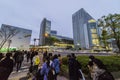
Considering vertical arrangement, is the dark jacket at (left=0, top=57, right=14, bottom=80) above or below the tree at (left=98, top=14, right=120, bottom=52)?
below

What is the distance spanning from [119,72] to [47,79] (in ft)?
22.7

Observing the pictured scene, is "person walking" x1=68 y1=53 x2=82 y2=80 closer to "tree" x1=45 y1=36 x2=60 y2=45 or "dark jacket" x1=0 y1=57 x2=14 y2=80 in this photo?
"dark jacket" x1=0 y1=57 x2=14 y2=80

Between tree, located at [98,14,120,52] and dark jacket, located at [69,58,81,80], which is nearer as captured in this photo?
dark jacket, located at [69,58,81,80]

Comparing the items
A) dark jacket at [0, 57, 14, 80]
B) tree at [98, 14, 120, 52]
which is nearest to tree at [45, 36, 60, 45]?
tree at [98, 14, 120, 52]

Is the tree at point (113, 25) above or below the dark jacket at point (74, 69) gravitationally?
above

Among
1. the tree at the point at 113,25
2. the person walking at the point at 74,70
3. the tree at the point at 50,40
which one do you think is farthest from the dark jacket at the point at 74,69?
the tree at the point at 50,40

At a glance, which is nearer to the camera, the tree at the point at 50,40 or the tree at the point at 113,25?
the tree at the point at 113,25

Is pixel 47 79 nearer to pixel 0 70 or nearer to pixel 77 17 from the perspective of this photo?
pixel 0 70

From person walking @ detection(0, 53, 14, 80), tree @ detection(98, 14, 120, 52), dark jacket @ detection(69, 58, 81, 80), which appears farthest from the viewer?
tree @ detection(98, 14, 120, 52)

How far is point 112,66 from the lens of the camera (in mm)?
9797

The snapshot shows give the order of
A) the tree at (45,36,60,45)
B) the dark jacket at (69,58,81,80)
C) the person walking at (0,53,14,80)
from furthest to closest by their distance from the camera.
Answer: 1. the tree at (45,36,60,45)
2. the dark jacket at (69,58,81,80)
3. the person walking at (0,53,14,80)

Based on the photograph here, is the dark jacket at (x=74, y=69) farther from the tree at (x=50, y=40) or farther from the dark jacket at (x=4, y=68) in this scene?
the tree at (x=50, y=40)

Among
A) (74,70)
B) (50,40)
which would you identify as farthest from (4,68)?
(50,40)

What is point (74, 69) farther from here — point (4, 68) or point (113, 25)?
point (113, 25)
